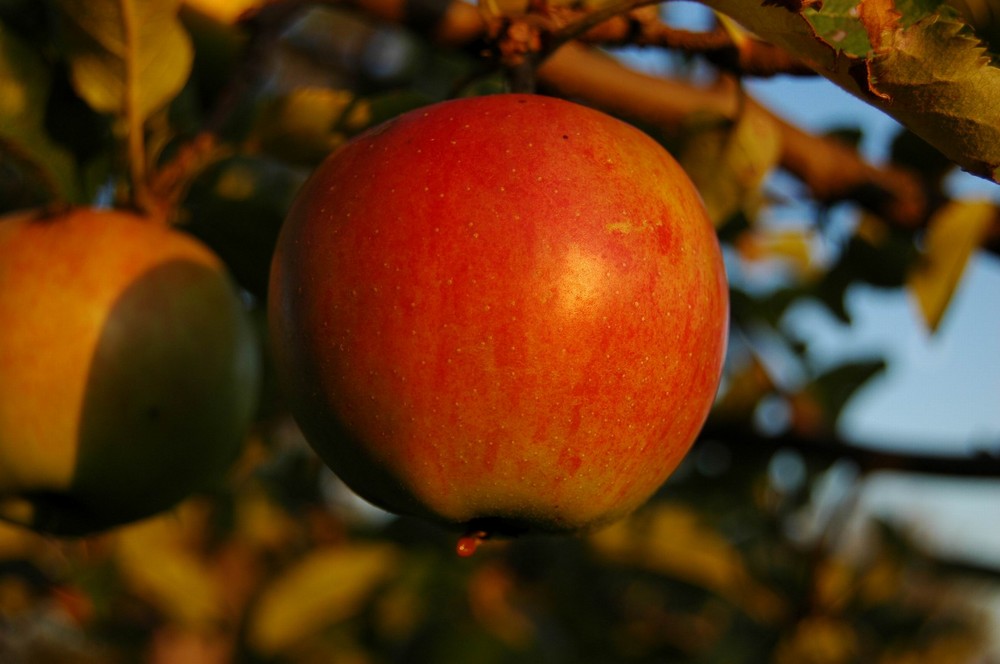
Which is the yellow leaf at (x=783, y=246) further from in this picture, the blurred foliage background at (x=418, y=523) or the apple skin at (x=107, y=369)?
the apple skin at (x=107, y=369)

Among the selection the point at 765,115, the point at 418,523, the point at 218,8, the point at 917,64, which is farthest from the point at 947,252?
the point at 418,523

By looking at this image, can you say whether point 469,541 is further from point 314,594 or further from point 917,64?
point 314,594

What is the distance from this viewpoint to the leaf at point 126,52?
2.88 feet

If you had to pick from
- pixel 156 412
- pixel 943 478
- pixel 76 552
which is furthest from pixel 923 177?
pixel 76 552

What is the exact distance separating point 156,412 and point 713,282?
0.48m

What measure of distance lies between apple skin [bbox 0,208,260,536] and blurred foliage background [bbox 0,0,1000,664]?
0.15 metres

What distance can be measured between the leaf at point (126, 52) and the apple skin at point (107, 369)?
0.13 m

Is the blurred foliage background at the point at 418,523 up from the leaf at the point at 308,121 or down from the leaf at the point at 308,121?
down

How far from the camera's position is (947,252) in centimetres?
117

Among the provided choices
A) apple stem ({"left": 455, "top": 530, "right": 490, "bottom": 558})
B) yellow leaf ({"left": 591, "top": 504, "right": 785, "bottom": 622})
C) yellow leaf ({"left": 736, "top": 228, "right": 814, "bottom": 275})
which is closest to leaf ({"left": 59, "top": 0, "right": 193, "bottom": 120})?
apple stem ({"left": 455, "top": 530, "right": 490, "bottom": 558})

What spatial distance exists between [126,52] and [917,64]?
69 centimetres

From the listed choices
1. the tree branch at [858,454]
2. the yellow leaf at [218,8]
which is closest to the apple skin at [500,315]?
the yellow leaf at [218,8]

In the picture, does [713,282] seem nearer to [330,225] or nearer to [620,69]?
[330,225]

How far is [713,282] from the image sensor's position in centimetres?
67
